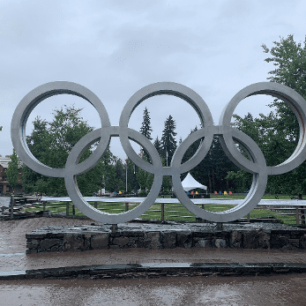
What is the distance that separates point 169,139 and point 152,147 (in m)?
50.8

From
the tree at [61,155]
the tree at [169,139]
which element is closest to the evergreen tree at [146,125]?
the tree at [169,139]

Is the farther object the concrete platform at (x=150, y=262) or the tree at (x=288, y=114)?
the tree at (x=288, y=114)

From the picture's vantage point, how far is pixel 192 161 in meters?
8.19

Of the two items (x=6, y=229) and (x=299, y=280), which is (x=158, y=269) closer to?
(x=299, y=280)

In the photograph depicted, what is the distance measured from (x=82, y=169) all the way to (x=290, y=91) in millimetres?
6039

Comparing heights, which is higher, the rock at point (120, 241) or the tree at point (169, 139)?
the tree at point (169, 139)

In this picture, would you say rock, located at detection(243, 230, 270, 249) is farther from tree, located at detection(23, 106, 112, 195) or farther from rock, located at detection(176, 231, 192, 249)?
tree, located at detection(23, 106, 112, 195)

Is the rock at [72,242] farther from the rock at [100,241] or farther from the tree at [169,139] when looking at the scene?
the tree at [169,139]

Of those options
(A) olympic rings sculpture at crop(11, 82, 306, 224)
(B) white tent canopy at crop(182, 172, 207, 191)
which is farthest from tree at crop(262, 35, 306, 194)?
(B) white tent canopy at crop(182, 172, 207, 191)

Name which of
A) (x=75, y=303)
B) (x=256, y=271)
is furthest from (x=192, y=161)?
(x=75, y=303)

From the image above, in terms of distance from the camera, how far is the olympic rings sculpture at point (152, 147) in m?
8.05

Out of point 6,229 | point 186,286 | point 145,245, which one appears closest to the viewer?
point 186,286

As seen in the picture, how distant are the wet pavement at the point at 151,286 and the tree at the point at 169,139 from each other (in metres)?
50.9

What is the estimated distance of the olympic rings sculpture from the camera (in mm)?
8055
